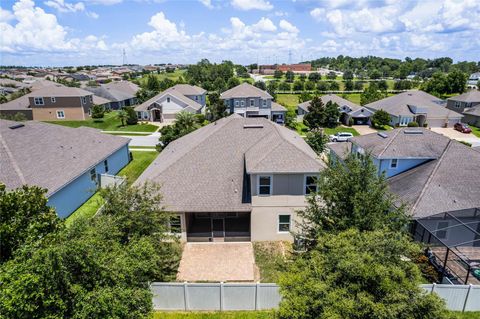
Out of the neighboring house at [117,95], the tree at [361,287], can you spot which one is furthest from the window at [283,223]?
the neighboring house at [117,95]

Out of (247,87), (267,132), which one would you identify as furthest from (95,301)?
(247,87)

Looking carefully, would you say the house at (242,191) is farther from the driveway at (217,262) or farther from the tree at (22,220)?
the tree at (22,220)

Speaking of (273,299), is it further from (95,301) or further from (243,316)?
(95,301)

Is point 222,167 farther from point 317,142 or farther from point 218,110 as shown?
point 218,110

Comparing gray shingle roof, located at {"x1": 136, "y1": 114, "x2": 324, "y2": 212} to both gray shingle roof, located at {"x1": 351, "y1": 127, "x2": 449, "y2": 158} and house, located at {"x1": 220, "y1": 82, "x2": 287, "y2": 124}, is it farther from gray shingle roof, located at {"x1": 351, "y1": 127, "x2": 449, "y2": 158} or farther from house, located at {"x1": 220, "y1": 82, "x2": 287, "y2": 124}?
house, located at {"x1": 220, "y1": 82, "x2": 287, "y2": 124}

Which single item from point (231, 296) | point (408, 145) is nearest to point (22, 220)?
point (231, 296)

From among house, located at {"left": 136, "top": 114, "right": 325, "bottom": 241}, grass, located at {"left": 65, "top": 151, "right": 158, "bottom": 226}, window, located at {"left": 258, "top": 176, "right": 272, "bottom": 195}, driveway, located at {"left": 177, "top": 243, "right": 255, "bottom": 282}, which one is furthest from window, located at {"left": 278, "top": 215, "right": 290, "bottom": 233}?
grass, located at {"left": 65, "top": 151, "right": 158, "bottom": 226}

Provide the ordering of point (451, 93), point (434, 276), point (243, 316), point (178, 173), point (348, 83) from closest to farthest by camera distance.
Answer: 1. point (243, 316)
2. point (434, 276)
3. point (178, 173)
4. point (451, 93)
5. point (348, 83)
